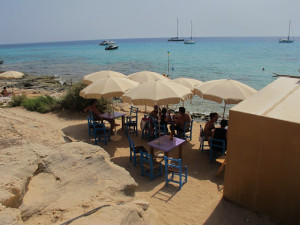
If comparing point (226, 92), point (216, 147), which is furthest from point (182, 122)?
point (226, 92)

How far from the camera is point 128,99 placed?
7152 millimetres

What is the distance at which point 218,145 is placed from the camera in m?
6.98

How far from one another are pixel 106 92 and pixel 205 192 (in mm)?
4355

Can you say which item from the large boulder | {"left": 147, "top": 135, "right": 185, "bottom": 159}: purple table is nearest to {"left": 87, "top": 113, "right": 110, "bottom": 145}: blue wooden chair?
{"left": 147, "top": 135, "right": 185, "bottom": 159}: purple table

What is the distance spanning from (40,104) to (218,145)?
32.4 feet

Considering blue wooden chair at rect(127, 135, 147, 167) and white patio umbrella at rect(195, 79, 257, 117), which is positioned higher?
white patio umbrella at rect(195, 79, 257, 117)

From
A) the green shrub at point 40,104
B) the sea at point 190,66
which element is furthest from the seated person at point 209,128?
the green shrub at point 40,104

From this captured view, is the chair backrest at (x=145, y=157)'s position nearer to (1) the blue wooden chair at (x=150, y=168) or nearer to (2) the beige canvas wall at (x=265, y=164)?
(1) the blue wooden chair at (x=150, y=168)

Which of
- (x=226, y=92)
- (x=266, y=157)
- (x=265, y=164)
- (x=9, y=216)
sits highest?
(x=226, y=92)

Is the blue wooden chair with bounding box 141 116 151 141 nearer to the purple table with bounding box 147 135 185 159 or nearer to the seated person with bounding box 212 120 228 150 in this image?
the purple table with bounding box 147 135 185 159

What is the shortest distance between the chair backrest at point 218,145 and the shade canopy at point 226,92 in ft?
4.14

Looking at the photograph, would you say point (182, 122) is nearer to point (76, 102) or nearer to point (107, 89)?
point (107, 89)

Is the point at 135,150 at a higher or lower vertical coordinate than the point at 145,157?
higher

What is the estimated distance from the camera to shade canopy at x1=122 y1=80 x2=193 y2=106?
676 centimetres
